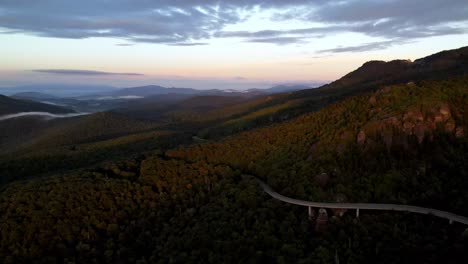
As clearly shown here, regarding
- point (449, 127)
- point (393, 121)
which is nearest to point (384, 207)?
point (393, 121)

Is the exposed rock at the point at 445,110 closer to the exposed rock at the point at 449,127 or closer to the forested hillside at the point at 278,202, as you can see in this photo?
the forested hillside at the point at 278,202

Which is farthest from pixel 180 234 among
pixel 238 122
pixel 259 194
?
pixel 238 122

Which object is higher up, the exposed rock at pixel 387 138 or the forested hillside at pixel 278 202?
the exposed rock at pixel 387 138

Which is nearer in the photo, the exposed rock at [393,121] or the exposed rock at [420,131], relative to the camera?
the exposed rock at [420,131]

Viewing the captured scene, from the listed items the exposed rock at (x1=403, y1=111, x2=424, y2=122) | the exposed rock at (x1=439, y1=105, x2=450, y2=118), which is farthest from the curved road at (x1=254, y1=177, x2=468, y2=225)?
the exposed rock at (x1=439, y1=105, x2=450, y2=118)

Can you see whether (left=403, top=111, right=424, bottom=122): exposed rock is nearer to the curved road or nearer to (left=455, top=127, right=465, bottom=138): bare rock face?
(left=455, top=127, right=465, bottom=138): bare rock face

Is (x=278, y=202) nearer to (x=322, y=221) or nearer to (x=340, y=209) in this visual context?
(x=322, y=221)

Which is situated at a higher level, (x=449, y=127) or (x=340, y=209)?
(x=449, y=127)

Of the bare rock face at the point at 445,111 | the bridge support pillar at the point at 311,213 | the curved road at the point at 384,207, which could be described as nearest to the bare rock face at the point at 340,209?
the curved road at the point at 384,207

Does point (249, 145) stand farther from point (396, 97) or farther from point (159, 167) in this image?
point (396, 97)
